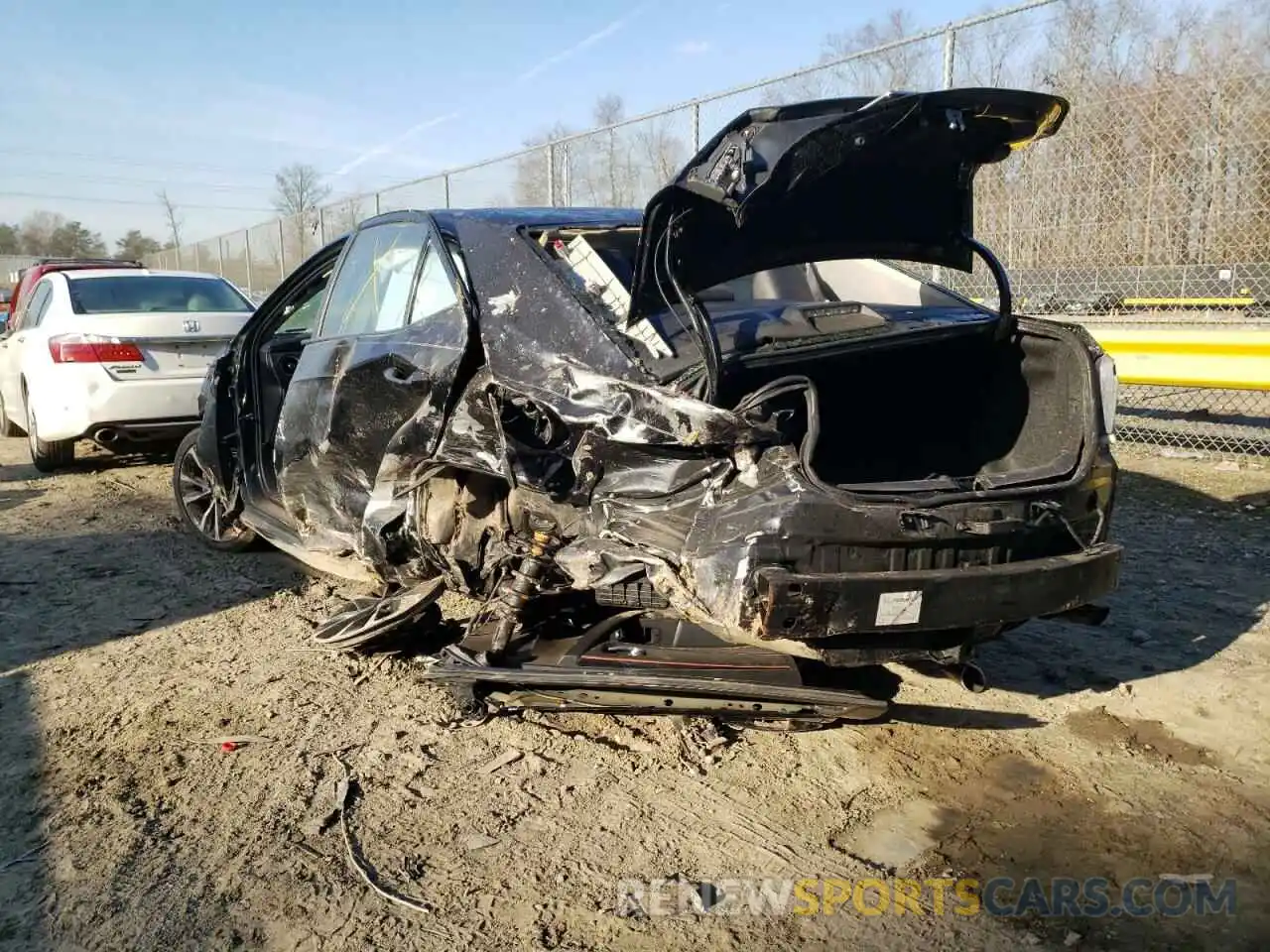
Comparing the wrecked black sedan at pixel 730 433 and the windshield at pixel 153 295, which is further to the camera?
the windshield at pixel 153 295

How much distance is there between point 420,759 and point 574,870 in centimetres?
80

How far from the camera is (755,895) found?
2385 mm

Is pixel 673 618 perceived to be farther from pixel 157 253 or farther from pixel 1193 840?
pixel 157 253

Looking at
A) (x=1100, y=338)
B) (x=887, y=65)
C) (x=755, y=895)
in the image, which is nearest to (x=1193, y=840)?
(x=755, y=895)

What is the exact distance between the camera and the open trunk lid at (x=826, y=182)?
2.61m

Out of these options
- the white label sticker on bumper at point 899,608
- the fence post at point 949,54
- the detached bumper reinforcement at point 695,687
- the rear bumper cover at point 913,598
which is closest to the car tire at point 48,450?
the detached bumper reinforcement at point 695,687

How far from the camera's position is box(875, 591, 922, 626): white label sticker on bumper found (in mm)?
A: 2555

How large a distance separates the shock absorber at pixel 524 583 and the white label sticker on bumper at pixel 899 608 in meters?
1.06

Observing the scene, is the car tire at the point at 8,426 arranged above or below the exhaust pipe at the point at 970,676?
above

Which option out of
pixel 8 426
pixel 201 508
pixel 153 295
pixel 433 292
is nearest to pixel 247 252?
pixel 8 426

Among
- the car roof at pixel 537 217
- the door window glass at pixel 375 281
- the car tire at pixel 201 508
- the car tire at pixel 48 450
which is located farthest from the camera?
the car tire at pixel 48 450

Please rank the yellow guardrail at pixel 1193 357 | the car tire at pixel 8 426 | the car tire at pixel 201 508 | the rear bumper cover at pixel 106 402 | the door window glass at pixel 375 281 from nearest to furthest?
the door window glass at pixel 375 281
the car tire at pixel 201 508
the yellow guardrail at pixel 1193 357
the rear bumper cover at pixel 106 402
the car tire at pixel 8 426

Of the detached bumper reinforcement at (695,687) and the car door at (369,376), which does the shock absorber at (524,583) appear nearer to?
the detached bumper reinforcement at (695,687)

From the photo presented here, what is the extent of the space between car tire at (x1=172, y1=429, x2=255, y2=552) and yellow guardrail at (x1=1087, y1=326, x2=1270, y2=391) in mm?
5869
